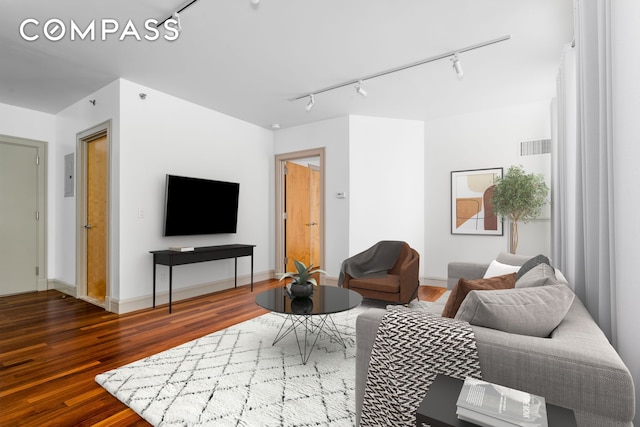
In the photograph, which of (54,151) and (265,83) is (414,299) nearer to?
(265,83)

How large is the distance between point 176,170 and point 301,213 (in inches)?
111

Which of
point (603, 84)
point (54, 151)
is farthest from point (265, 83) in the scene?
point (54, 151)

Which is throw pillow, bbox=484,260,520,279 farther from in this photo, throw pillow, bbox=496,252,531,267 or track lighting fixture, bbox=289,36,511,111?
track lighting fixture, bbox=289,36,511,111

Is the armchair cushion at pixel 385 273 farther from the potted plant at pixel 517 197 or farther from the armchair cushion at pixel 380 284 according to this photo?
the potted plant at pixel 517 197

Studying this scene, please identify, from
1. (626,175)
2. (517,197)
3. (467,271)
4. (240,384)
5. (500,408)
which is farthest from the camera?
(517,197)

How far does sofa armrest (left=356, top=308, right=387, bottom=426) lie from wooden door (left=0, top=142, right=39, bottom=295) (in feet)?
18.5

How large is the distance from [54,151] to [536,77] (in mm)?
6910

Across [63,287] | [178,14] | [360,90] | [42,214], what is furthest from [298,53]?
[63,287]

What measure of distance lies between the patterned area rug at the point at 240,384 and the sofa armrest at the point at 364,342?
395 mm

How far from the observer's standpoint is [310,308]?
266cm

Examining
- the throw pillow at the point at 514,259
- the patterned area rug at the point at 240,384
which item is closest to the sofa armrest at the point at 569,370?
the patterned area rug at the point at 240,384

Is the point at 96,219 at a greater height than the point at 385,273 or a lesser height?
greater

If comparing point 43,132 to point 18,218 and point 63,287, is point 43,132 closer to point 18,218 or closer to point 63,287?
point 18,218

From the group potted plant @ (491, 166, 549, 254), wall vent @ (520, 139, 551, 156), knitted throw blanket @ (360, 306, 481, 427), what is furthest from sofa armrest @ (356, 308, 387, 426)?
wall vent @ (520, 139, 551, 156)
